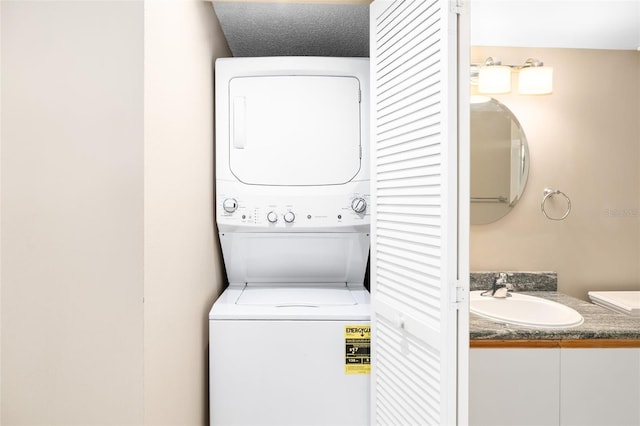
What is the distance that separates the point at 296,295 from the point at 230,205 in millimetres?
551

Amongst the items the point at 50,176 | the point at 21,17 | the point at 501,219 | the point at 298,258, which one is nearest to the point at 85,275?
the point at 50,176

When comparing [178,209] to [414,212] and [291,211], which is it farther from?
[414,212]

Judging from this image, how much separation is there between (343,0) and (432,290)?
1285 millimetres

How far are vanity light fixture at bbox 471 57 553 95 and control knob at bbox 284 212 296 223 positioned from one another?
1.34 m

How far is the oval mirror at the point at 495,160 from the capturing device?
2.28m

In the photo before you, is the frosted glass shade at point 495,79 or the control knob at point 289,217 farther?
the frosted glass shade at point 495,79

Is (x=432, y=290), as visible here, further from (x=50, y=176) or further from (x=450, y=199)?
(x=50, y=176)

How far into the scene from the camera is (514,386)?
1.72 metres

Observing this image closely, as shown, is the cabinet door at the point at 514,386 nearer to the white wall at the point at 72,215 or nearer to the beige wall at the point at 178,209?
the beige wall at the point at 178,209

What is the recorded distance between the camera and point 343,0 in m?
1.71

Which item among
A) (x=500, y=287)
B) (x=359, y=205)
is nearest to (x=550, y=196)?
(x=500, y=287)

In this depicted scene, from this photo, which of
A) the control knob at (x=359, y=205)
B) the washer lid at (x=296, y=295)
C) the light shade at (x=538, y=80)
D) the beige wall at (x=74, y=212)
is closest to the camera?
the beige wall at (x=74, y=212)

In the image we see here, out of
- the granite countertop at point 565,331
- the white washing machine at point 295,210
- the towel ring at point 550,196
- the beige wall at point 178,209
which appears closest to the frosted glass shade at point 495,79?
the towel ring at point 550,196

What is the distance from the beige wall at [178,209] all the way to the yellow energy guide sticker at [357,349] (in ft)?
2.10
